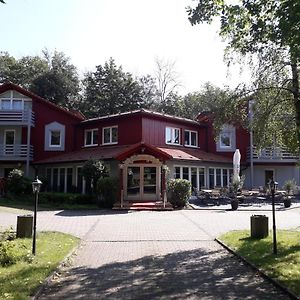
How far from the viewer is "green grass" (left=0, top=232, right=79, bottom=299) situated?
658cm

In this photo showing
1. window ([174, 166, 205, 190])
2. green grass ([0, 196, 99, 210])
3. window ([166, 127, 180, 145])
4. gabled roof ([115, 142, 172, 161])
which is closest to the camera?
green grass ([0, 196, 99, 210])

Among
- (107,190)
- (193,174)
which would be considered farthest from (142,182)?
(193,174)

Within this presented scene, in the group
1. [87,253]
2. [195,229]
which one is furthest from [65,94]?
[87,253]

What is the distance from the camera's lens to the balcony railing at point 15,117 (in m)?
33.0

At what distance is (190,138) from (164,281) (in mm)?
25436

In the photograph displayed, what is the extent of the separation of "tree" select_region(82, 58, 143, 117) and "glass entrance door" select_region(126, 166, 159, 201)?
83.2 feet

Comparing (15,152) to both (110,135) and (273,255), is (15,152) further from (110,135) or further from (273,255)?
(273,255)

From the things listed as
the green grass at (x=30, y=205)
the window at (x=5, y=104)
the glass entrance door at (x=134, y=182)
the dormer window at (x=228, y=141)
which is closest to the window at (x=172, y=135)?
the dormer window at (x=228, y=141)

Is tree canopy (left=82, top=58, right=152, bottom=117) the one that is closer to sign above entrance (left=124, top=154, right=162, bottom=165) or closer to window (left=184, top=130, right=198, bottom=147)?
window (left=184, top=130, right=198, bottom=147)

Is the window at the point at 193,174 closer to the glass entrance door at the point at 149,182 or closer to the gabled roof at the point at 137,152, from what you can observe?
the gabled roof at the point at 137,152

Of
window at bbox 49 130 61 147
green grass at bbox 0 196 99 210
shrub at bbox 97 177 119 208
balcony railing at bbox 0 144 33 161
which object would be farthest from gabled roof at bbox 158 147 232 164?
balcony railing at bbox 0 144 33 161

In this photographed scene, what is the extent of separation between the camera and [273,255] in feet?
30.8

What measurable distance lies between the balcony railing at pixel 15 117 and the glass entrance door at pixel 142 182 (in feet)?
37.9

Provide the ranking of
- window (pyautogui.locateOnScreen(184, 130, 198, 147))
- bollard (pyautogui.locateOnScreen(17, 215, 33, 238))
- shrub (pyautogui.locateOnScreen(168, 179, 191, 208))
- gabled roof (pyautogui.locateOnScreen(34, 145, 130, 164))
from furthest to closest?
window (pyautogui.locateOnScreen(184, 130, 198, 147)), gabled roof (pyautogui.locateOnScreen(34, 145, 130, 164)), shrub (pyautogui.locateOnScreen(168, 179, 191, 208)), bollard (pyautogui.locateOnScreen(17, 215, 33, 238))
